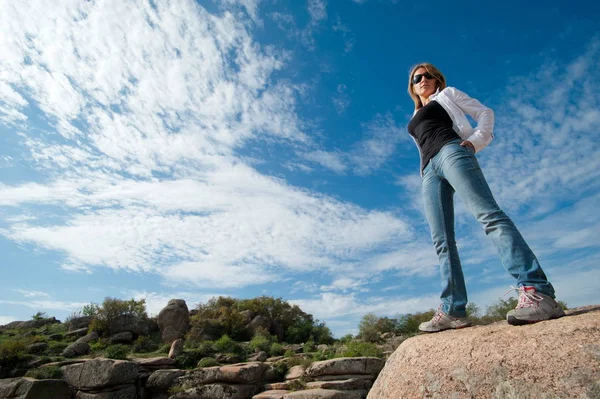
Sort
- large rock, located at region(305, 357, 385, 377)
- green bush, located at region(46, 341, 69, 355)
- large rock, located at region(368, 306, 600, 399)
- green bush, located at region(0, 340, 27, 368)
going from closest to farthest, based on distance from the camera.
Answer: large rock, located at region(368, 306, 600, 399), large rock, located at region(305, 357, 385, 377), green bush, located at region(0, 340, 27, 368), green bush, located at region(46, 341, 69, 355)

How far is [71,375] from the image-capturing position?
1560cm

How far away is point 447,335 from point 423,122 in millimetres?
1583

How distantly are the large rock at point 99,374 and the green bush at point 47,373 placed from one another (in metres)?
0.38

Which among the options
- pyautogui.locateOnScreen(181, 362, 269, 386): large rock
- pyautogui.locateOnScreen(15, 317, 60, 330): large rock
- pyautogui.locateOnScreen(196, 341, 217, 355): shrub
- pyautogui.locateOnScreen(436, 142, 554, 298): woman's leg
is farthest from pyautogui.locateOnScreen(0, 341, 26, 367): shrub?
pyautogui.locateOnScreen(436, 142, 554, 298): woman's leg

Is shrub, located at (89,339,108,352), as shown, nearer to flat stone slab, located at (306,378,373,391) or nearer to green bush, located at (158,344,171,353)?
green bush, located at (158,344,171,353)

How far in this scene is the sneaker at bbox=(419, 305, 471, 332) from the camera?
8.59ft

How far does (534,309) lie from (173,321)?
26.6m

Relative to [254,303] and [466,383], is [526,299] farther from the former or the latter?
[254,303]

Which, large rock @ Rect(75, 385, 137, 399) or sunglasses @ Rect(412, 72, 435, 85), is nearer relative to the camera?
sunglasses @ Rect(412, 72, 435, 85)

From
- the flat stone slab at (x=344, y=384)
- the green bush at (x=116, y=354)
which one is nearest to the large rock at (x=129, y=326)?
the green bush at (x=116, y=354)

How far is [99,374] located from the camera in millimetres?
15086

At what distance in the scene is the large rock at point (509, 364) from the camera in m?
1.64

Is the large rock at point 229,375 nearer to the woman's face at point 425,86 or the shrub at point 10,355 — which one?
the shrub at point 10,355

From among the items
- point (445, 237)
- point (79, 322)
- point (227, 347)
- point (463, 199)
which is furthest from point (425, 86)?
point (79, 322)
